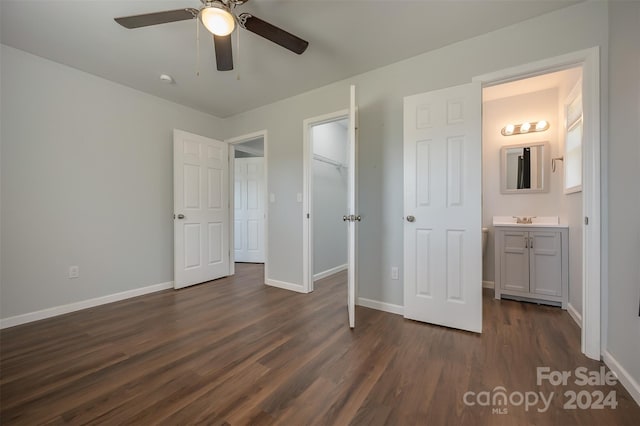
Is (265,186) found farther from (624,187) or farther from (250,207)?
(624,187)

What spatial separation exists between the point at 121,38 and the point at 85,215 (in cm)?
180

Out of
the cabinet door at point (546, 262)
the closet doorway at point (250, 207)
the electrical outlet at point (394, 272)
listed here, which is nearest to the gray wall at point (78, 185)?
the closet doorway at point (250, 207)

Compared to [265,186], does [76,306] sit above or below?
below

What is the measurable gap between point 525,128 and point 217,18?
3569mm

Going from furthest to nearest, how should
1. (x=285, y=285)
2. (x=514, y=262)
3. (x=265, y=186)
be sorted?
1. (x=265, y=186)
2. (x=285, y=285)
3. (x=514, y=262)

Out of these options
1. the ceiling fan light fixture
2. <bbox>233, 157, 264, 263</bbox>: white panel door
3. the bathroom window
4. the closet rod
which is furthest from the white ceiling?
<bbox>233, 157, 264, 263</bbox>: white panel door

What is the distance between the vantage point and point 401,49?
235cm

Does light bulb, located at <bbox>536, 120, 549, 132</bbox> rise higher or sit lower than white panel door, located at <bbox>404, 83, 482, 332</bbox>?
higher

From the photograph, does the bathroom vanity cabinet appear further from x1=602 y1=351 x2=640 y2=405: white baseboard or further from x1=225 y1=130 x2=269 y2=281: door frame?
x1=225 y1=130 x2=269 y2=281: door frame

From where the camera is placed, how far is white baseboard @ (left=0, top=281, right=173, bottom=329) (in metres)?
2.29

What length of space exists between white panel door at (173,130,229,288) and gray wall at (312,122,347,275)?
1.43m

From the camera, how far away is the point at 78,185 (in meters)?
2.69

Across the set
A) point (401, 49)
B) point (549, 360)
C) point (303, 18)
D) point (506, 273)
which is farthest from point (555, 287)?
point (303, 18)

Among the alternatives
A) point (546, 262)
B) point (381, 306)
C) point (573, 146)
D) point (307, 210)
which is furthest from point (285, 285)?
point (573, 146)
